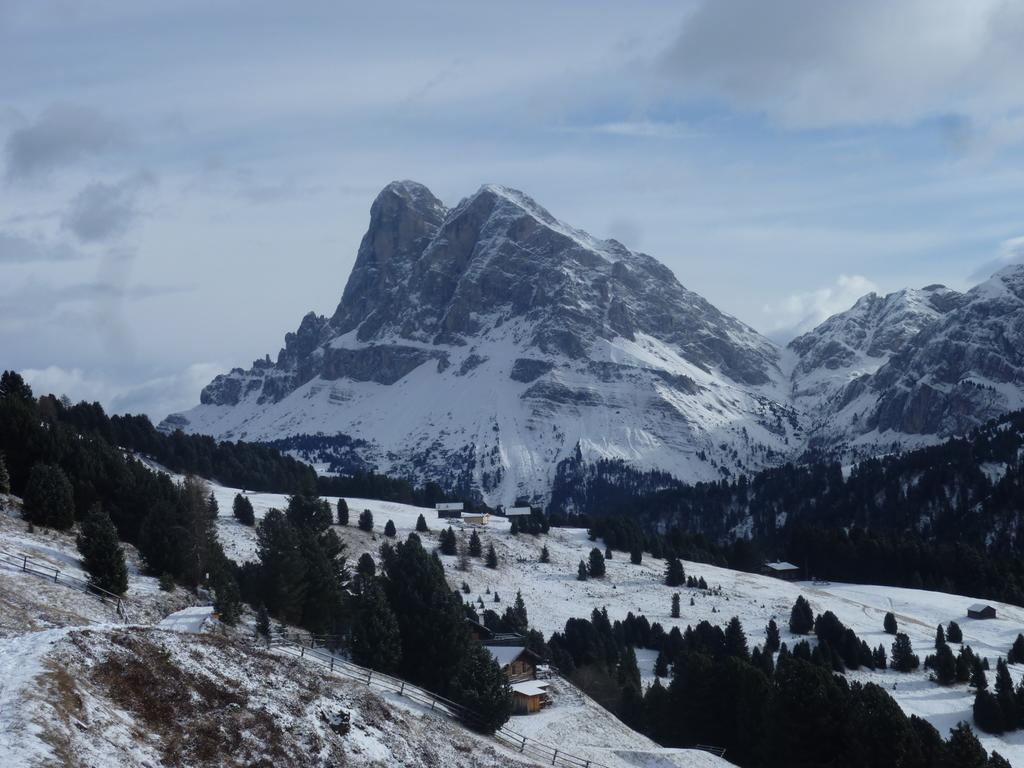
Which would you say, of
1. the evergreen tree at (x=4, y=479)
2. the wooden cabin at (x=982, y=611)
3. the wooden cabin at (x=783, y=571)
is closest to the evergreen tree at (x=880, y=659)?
the wooden cabin at (x=982, y=611)

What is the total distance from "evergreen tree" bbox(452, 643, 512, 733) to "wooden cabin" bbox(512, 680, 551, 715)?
9339mm

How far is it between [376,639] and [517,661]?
590 inches

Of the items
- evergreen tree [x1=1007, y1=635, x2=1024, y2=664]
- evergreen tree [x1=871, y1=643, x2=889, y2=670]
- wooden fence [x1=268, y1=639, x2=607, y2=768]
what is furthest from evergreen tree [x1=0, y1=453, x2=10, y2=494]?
evergreen tree [x1=1007, y1=635, x2=1024, y2=664]

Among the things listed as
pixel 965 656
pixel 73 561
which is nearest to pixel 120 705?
pixel 73 561

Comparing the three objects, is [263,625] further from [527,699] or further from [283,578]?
[527,699]

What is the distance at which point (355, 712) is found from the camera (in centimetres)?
3659

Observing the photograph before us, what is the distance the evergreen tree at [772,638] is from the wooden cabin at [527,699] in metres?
34.6

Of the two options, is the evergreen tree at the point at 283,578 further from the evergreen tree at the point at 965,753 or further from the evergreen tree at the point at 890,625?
the evergreen tree at the point at 890,625

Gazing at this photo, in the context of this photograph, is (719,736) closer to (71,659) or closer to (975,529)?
(71,659)

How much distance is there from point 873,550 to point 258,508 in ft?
302

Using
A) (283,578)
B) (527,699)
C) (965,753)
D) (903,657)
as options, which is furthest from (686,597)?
(283,578)

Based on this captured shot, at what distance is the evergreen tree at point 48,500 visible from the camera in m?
56.9

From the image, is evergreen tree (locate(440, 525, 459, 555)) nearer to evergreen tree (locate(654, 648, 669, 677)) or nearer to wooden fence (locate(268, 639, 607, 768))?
evergreen tree (locate(654, 648, 669, 677))

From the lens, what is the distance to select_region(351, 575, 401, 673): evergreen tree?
166 feet
